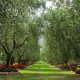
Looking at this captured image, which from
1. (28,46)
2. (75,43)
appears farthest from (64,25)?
(28,46)

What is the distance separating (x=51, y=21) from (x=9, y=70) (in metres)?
10.4

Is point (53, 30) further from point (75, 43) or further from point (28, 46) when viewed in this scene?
point (28, 46)

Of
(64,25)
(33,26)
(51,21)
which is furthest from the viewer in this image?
(33,26)

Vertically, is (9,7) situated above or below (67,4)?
below

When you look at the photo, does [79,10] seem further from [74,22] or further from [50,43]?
[50,43]

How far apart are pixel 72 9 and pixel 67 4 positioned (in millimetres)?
2077

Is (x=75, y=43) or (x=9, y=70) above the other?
(x=75, y=43)

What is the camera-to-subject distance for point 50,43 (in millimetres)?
56875

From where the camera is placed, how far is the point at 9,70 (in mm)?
49250

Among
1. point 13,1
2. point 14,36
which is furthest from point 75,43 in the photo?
point 13,1

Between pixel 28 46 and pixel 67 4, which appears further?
pixel 28 46

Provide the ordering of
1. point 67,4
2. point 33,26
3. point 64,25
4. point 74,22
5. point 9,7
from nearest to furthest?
1. point 9,7
2. point 67,4
3. point 74,22
4. point 64,25
5. point 33,26

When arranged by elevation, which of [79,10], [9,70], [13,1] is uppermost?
[79,10]

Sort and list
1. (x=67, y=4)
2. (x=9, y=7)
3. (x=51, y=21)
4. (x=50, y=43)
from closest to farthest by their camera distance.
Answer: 1. (x=9, y=7)
2. (x=67, y=4)
3. (x=51, y=21)
4. (x=50, y=43)
